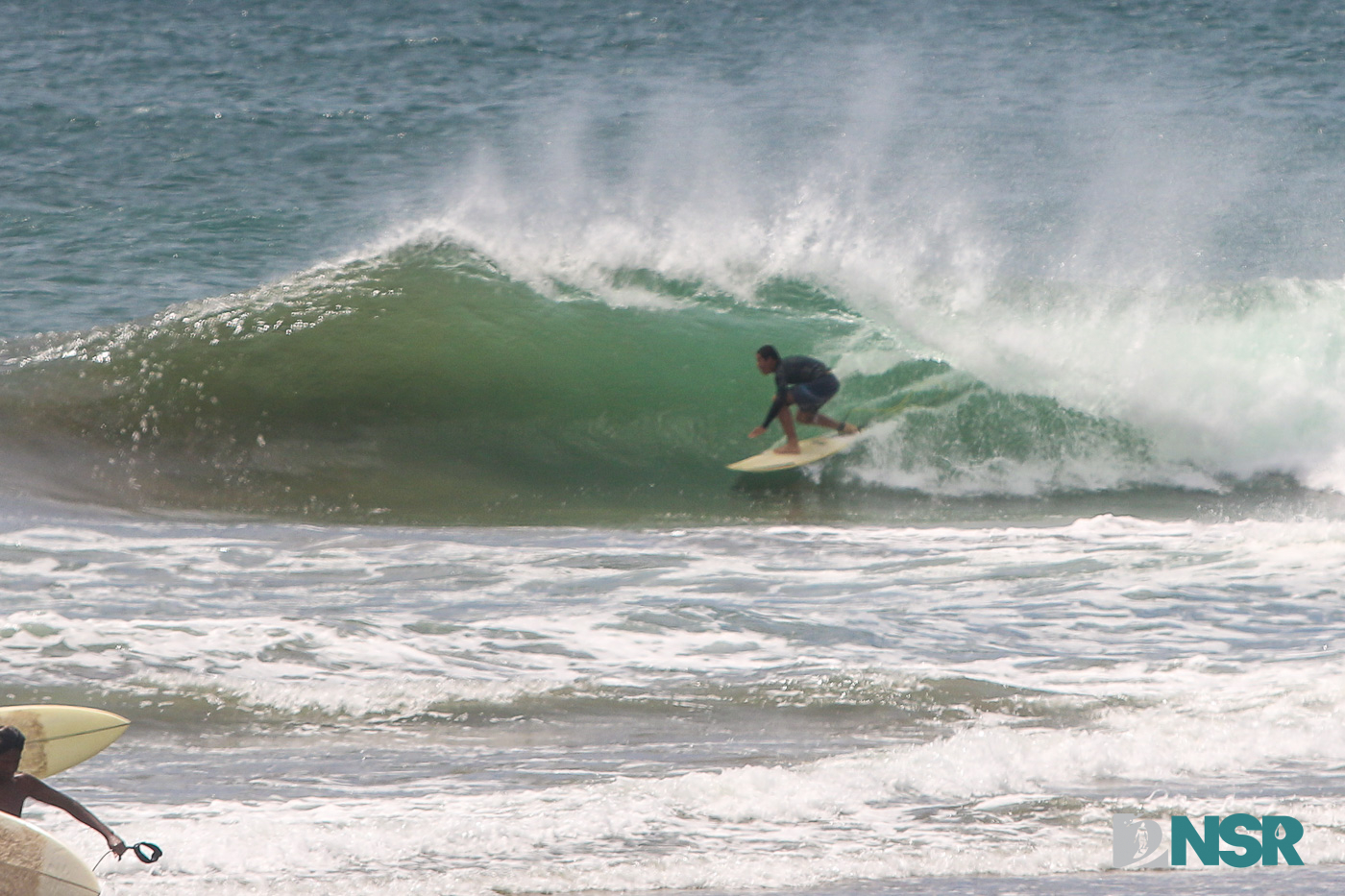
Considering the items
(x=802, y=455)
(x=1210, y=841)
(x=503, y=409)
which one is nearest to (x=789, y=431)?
(x=802, y=455)

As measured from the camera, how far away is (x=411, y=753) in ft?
16.3

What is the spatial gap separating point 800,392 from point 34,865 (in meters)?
6.88

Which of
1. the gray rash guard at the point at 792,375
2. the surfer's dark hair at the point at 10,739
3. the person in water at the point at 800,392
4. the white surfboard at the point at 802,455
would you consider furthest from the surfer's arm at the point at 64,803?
the white surfboard at the point at 802,455

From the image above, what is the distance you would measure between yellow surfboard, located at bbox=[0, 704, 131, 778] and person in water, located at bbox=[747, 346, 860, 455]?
19.8 ft

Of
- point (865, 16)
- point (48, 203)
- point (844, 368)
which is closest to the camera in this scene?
point (844, 368)

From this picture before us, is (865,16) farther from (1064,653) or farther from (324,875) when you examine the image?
(324,875)

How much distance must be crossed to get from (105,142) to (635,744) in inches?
822

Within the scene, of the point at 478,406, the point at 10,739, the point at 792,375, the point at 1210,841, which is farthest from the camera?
the point at 478,406

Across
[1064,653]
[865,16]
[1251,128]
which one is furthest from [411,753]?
[865,16]

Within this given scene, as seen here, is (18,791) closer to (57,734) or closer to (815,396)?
(57,734)

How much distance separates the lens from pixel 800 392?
9492mm

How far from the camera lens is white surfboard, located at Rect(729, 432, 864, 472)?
9586 mm

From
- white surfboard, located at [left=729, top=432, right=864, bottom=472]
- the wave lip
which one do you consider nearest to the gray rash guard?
white surfboard, located at [left=729, top=432, right=864, bottom=472]

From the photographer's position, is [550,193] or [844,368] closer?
[844,368]
